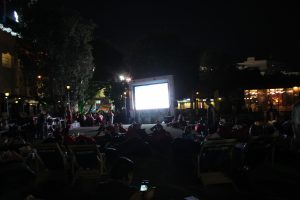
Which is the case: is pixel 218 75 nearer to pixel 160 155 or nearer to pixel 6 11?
pixel 6 11

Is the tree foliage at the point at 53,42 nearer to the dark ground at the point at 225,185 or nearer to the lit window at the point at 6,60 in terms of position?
the lit window at the point at 6,60

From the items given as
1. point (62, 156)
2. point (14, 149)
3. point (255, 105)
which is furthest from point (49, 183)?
point (255, 105)

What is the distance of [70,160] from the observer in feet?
25.1

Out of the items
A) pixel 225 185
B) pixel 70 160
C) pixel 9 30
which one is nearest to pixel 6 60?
pixel 9 30

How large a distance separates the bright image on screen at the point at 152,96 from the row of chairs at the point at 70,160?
1690cm

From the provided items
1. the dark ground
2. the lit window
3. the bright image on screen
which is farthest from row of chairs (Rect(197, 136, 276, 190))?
the lit window

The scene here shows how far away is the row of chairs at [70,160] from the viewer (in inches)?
289

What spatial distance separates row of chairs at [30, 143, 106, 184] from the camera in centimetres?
734

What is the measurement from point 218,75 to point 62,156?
42.5 m

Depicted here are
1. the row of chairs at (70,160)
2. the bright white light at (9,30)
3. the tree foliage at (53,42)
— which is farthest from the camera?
the tree foliage at (53,42)

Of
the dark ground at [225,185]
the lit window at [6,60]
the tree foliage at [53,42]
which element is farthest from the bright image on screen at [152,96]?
the dark ground at [225,185]

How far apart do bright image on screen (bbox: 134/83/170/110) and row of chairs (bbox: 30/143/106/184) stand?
16895mm

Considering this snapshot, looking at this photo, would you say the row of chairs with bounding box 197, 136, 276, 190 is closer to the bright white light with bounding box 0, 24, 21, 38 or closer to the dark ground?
the dark ground

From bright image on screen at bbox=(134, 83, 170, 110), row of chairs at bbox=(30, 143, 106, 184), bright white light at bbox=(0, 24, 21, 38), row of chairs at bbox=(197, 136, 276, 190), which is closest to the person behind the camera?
row of chairs at bbox=(197, 136, 276, 190)
